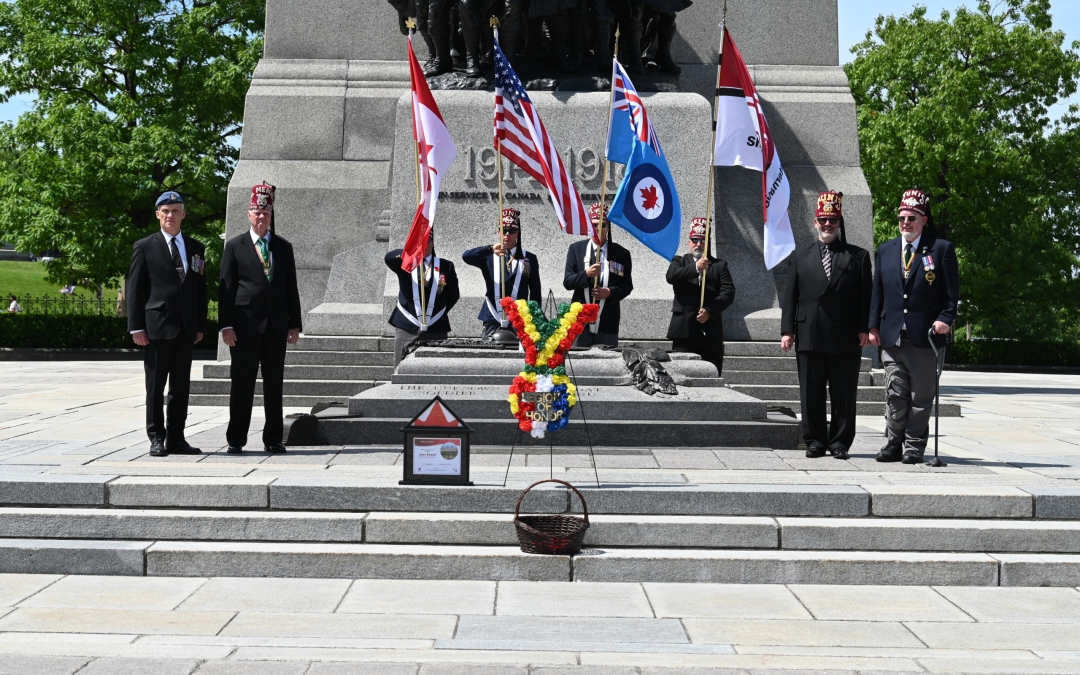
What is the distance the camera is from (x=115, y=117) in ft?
102

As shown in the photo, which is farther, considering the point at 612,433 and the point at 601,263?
the point at 601,263

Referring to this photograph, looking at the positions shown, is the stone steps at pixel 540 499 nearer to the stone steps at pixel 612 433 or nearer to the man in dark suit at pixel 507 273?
the stone steps at pixel 612 433

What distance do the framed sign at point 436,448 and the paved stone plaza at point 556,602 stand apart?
0.23 metres

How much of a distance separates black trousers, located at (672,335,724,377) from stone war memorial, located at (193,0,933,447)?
34.2 inches

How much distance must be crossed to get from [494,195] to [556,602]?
9336mm

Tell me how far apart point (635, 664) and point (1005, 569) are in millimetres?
2737

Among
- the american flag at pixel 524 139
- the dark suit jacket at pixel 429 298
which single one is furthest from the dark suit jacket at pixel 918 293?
the dark suit jacket at pixel 429 298

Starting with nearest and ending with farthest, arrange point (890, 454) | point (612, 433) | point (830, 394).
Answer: point (890, 454)
point (830, 394)
point (612, 433)

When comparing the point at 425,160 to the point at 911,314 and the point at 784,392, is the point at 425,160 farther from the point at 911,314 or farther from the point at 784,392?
the point at 784,392

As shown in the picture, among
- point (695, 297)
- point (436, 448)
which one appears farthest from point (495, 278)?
point (436, 448)

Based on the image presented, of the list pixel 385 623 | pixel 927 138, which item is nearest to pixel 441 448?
pixel 385 623

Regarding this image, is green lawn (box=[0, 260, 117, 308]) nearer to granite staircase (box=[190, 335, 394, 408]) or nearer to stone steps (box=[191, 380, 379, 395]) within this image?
granite staircase (box=[190, 335, 394, 408])

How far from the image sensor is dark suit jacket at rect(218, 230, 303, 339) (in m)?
8.93

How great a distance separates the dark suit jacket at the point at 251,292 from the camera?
29.3ft
